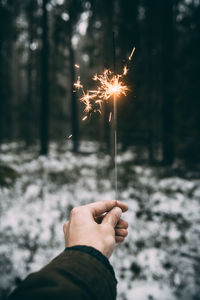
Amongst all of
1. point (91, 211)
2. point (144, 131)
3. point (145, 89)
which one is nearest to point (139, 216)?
point (91, 211)

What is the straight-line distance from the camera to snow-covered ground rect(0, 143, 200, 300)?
3.03m

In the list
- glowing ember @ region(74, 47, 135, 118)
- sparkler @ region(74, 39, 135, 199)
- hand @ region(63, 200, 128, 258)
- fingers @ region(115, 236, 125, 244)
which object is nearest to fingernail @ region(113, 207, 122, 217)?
hand @ region(63, 200, 128, 258)

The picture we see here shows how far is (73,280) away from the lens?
100cm

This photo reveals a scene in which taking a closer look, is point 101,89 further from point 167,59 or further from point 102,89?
point 167,59

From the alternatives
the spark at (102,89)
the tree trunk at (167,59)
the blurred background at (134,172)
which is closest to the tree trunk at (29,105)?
the blurred background at (134,172)

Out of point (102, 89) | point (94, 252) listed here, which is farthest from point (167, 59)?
point (94, 252)

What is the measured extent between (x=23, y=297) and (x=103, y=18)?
1366 cm

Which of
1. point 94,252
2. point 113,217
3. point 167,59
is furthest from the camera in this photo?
point 167,59

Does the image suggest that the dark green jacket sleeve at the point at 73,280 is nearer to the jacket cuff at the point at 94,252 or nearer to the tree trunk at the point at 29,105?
the jacket cuff at the point at 94,252

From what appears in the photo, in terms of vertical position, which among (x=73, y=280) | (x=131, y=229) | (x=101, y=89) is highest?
(x=101, y=89)

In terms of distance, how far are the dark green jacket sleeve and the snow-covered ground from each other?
222 cm

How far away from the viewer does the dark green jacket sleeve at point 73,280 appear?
876mm

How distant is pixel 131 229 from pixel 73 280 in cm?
383

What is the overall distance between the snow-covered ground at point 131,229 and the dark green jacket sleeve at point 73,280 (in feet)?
7.28
